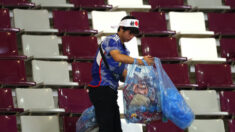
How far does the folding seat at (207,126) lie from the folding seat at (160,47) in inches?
31.4

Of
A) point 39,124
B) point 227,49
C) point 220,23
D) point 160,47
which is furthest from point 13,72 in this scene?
point 220,23

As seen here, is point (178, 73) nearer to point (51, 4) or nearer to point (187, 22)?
point (187, 22)

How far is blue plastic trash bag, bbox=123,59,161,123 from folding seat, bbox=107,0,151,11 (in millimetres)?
2293

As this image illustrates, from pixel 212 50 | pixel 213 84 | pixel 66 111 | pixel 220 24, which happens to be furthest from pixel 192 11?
pixel 66 111

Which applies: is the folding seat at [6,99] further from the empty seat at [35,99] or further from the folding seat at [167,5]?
the folding seat at [167,5]

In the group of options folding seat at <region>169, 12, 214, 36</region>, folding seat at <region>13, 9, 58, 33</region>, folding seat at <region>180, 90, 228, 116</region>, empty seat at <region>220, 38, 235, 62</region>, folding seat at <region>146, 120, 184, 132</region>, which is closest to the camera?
folding seat at <region>146, 120, 184, 132</region>

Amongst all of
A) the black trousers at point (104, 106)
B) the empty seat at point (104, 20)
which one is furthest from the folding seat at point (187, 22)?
the black trousers at point (104, 106)

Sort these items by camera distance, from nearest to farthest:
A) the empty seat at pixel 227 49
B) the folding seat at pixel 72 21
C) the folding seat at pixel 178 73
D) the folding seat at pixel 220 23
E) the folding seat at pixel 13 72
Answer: the folding seat at pixel 13 72, the folding seat at pixel 178 73, the folding seat at pixel 72 21, the empty seat at pixel 227 49, the folding seat at pixel 220 23

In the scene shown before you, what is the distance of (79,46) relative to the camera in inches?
202

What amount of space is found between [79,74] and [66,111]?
1.77 feet

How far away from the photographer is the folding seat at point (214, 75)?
5.14m

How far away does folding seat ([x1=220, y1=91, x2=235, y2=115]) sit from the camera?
194 inches

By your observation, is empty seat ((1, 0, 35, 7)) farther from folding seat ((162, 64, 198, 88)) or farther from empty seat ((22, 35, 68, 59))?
folding seat ((162, 64, 198, 88))

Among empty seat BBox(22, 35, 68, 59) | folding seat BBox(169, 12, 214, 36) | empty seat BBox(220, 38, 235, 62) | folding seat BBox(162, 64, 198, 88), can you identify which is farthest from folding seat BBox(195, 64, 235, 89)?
empty seat BBox(22, 35, 68, 59)
